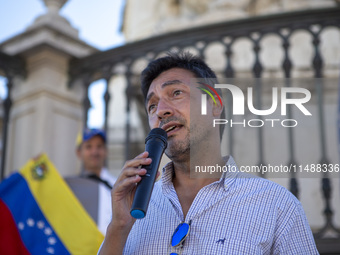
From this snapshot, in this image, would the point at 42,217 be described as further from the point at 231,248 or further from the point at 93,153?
the point at 231,248

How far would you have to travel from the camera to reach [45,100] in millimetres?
5125

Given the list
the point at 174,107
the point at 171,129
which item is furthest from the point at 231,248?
the point at 174,107

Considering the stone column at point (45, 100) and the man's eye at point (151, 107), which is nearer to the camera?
the man's eye at point (151, 107)

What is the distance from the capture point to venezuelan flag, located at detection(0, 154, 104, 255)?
3896mm

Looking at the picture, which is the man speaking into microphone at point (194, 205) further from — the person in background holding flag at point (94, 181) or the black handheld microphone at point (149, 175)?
the person in background holding flag at point (94, 181)

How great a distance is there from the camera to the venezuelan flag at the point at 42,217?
3896mm

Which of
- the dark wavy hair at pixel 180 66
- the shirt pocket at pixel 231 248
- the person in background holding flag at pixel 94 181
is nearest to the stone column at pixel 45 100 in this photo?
the person in background holding flag at pixel 94 181

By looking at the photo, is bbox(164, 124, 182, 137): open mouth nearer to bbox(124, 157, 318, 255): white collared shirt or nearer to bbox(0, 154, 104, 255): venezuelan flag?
bbox(124, 157, 318, 255): white collared shirt

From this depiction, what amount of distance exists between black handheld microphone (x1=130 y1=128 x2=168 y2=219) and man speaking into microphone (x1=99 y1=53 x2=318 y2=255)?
0.04 feet

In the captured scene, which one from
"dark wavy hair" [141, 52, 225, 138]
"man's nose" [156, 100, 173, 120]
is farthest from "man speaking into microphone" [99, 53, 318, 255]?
"dark wavy hair" [141, 52, 225, 138]

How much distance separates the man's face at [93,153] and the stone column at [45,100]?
645 millimetres

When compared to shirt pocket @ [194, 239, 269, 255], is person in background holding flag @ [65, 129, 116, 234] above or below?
above

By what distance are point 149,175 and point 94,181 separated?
2.75 metres

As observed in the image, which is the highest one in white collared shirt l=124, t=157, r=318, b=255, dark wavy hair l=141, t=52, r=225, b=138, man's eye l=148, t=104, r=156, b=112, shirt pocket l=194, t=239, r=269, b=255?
dark wavy hair l=141, t=52, r=225, b=138
